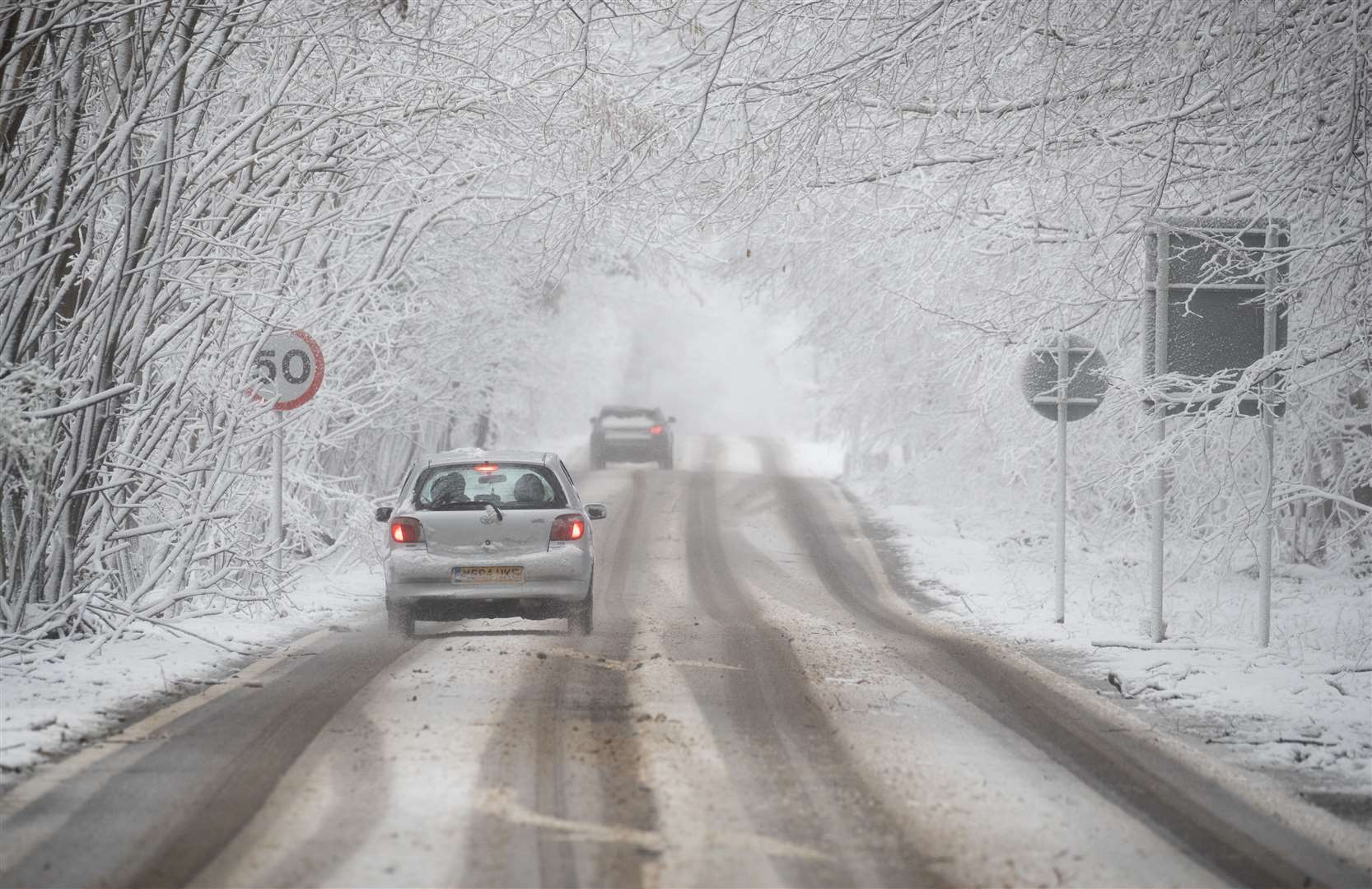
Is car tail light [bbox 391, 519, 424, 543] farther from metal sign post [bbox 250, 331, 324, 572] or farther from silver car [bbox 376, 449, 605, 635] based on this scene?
metal sign post [bbox 250, 331, 324, 572]

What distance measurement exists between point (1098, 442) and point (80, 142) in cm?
1290

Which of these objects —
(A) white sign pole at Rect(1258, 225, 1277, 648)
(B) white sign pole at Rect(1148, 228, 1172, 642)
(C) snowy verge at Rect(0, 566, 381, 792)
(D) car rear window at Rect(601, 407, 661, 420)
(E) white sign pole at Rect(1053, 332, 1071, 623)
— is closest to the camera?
(C) snowy verge at Rect(0, 566, 381, 792)

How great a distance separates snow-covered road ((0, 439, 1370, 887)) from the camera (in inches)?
224

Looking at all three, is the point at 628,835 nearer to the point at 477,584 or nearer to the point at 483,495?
the point at 477,584

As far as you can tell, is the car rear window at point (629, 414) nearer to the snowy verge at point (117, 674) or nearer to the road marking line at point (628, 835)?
the snowy verge at point (117, 674)

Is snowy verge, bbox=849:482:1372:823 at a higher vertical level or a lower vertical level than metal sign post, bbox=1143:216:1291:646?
lower

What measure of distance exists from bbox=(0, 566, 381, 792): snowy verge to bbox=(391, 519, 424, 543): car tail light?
4.32 feet

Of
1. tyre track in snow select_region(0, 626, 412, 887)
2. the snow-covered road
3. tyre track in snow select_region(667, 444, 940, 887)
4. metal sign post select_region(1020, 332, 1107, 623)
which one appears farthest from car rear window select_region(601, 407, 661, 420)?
tyre track in snow select_region(0, 626, 412, 887)

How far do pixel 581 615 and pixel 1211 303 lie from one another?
575 centimetres

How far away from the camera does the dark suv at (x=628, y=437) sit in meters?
38.9

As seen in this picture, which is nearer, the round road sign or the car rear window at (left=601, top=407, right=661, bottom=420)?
the round road sign

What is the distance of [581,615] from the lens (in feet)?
42.9

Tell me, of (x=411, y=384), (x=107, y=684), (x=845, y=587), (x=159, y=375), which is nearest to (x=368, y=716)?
(x=107, y=684)

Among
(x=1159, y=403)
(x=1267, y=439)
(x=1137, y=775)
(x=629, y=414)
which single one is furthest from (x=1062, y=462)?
(x=629, y=414)
